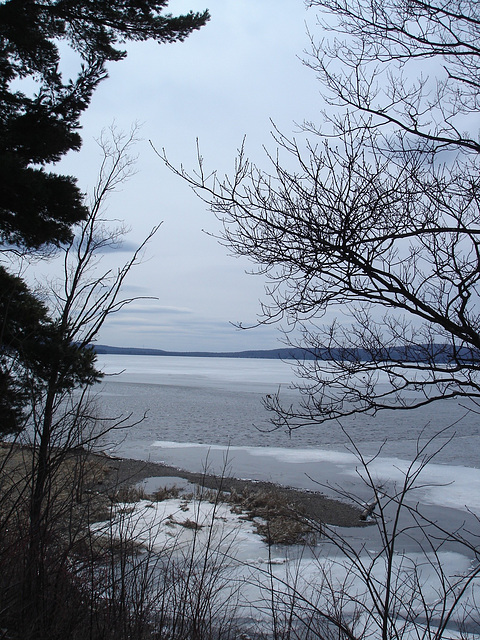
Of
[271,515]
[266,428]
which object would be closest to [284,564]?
[271,515]

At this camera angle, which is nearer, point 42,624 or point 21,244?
point 42,624

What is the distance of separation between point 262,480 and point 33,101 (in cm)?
1391

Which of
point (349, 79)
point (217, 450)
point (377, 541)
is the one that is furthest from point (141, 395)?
point (349, 79)

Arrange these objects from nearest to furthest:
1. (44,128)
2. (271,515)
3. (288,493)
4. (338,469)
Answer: (44,128) < (271,515) < (288,493) < (338,469)

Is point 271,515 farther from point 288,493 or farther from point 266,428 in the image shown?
point 266,428

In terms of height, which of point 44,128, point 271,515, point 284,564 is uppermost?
point 44,128

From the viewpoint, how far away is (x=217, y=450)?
24109 millimetres

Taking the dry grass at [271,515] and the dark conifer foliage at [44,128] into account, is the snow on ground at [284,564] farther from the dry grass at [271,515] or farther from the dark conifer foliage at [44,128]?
the dark conifer foliage at [44,128]

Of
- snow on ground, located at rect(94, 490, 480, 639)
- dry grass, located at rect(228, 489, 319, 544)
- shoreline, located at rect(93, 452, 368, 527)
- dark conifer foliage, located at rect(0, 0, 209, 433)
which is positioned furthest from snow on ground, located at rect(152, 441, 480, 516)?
dark conifer foliage, located at rect(0, 0, 209, 433)

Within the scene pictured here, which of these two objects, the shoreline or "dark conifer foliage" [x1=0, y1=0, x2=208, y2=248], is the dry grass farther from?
"dark conifer foliage" [x1=0, y1=0, x2=208, y2=248]

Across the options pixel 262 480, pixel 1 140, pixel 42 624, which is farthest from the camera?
pixel 262 480

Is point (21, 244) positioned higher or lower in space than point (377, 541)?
higher

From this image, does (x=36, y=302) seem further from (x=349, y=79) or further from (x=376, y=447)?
(x=376, y=447)

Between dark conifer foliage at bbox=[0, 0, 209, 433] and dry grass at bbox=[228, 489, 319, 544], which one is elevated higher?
dark conifer foliage at bbox=[0, 0, 209, 433]
